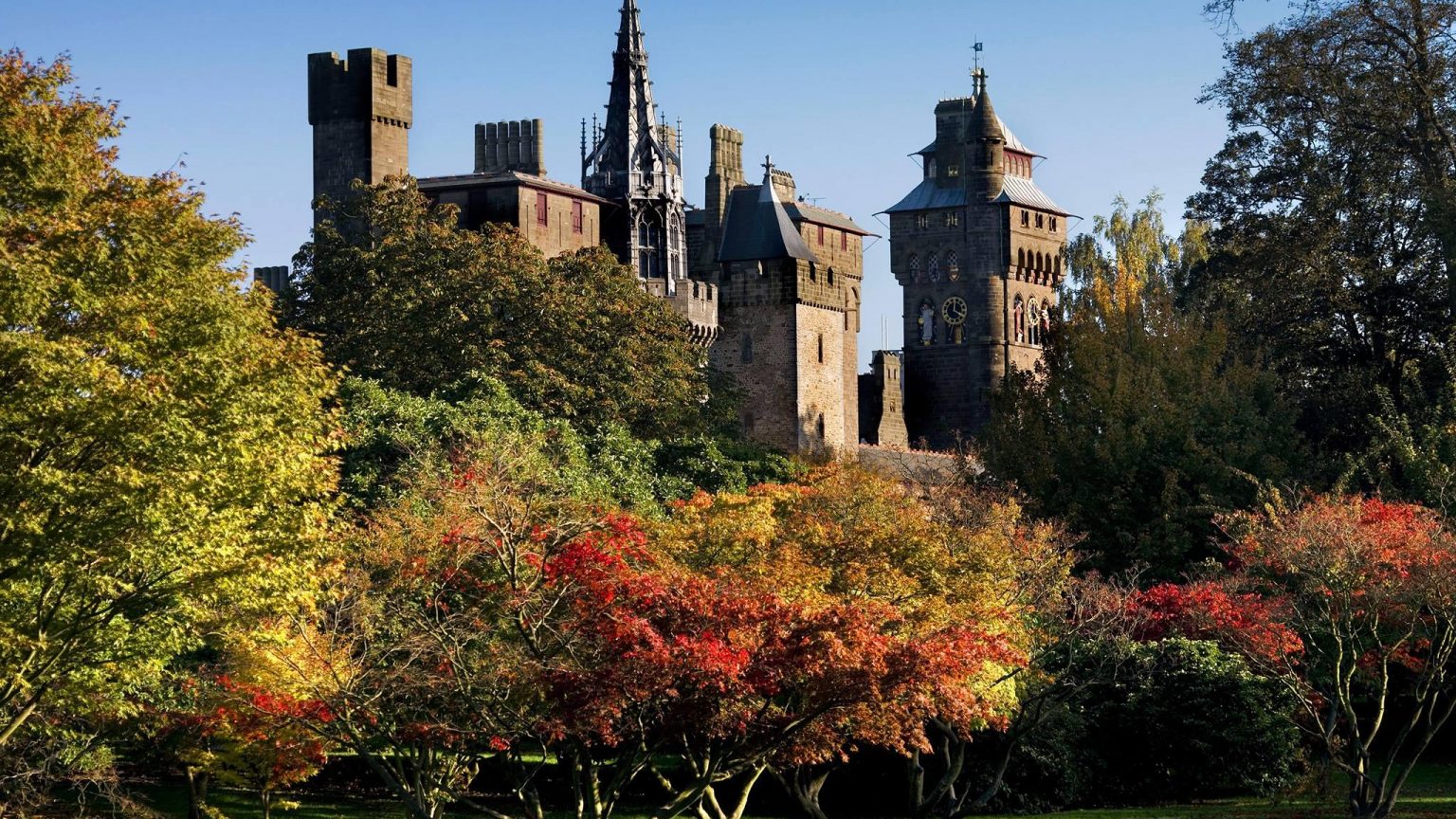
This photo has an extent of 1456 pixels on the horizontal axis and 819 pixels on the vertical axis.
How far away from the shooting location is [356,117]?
64.0 metres

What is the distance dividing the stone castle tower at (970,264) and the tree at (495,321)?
48503mm

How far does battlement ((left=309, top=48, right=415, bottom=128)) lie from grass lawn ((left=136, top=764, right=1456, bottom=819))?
A: 102 feet

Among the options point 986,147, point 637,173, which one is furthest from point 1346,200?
point 986,147

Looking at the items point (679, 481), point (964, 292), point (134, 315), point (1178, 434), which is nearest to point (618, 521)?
point (134, 315)

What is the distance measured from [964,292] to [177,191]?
82.2 metres

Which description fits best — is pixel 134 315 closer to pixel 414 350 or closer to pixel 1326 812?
pixel 1326 812

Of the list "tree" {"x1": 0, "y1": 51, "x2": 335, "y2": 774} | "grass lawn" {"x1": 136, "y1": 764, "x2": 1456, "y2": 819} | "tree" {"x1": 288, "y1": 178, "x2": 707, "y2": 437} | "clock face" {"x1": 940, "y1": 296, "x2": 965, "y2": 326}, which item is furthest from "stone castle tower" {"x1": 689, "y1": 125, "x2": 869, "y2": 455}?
"tree" {"x1": 0, "y1": 51, "x2": 335, "y2": 774}

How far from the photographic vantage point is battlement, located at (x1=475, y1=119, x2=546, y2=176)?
78.7 meters

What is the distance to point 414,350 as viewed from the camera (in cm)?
5144

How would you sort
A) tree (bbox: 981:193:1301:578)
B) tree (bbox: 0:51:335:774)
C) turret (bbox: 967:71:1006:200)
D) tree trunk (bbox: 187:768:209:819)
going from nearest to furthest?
tree (bbox: 0:51:335:774) → tree trunk (bbox: 187:768:209:819) → tree (bbox: 981:193:1301:578) → turret (bbox: 967:71:1006:200)

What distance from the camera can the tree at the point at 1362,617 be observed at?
29203 mm

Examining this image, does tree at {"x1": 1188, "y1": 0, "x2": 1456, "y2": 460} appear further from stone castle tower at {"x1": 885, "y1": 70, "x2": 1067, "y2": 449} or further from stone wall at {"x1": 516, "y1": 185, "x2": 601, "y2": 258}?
stone castle tower at {"x1": 885, "y1": 70, "x2": 1067, "y2": 449}

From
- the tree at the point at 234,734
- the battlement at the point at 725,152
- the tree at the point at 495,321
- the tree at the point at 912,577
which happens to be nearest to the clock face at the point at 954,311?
the battlement at the point at 725,152

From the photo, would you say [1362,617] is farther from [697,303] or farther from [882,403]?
[882,403]
